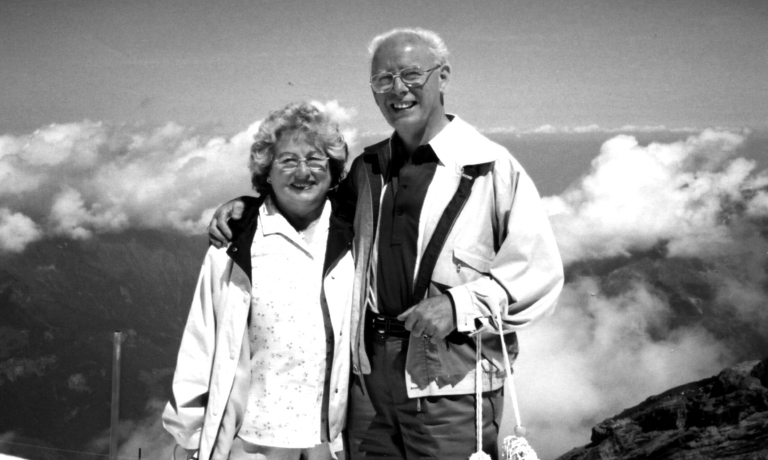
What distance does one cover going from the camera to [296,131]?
2295 mm

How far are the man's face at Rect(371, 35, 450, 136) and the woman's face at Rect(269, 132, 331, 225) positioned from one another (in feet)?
0.88

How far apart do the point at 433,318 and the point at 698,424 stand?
11.4 feet

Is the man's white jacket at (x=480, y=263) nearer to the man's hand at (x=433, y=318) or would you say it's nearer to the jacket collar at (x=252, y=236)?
the man's hand at (x=433, y=318)

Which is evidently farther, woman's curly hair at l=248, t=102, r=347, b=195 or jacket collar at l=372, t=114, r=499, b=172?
woman's curly hair at l=248, t=102, r=347, b=195

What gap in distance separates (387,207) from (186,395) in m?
0.86

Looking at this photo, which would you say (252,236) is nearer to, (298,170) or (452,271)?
(298,170)

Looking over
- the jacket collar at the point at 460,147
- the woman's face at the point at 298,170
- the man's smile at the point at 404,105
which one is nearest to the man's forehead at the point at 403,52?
the man's smile at the point at 404,105

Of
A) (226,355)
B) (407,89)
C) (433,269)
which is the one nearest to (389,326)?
(433,269)

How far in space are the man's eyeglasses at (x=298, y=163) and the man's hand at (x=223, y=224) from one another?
8.9 inches

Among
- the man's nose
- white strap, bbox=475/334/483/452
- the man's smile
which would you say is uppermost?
the man's nose

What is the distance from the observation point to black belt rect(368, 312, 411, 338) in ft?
7.16

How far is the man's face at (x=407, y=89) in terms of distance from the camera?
2240mm

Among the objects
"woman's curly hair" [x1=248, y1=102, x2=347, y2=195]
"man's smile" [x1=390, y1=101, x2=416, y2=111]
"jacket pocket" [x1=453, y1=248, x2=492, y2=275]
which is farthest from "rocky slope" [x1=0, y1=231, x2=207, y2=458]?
"jacket pocket" [x1=453, y1=248, x2=492, y2=275]

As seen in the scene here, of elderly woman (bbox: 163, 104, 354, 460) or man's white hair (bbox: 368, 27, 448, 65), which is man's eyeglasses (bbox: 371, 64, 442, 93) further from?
elderly woman (bbox: 163, 104, 354, 460)
